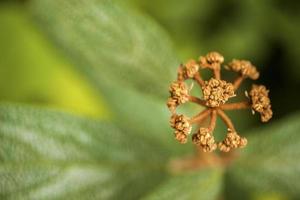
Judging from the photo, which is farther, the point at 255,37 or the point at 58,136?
the point at 255,37

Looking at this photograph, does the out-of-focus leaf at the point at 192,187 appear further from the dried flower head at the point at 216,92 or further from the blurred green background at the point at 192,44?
the blurred green background at the point at 192,44

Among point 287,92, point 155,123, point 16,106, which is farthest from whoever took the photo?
point 287,92

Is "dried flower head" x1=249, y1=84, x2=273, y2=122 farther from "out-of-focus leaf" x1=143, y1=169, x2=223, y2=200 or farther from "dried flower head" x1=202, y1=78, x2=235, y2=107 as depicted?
"out-of-focus leaf" x1=143, y1=169, x2=223, y2=200

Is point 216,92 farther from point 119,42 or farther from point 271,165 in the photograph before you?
point 271,165

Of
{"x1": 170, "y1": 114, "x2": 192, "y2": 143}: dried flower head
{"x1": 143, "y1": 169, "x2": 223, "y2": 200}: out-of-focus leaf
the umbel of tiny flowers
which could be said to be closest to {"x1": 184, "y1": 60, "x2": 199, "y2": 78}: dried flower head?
the umbel of tiny flowers

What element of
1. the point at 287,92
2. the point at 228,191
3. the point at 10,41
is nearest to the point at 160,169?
the point at 228,191

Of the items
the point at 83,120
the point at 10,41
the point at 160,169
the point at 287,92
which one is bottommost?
the point at 160,169

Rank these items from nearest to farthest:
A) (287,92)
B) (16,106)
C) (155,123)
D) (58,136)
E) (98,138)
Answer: (16,106)
(58,136)
(98,138)
(155,123)
(287,92)

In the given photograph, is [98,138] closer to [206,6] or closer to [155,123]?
[155,123]
